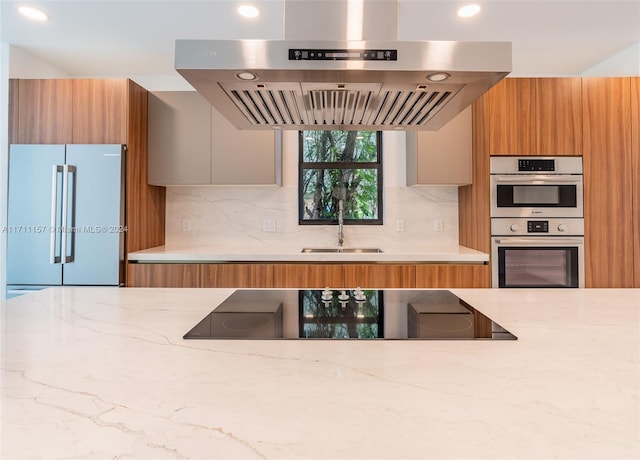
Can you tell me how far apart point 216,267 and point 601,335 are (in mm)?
2224

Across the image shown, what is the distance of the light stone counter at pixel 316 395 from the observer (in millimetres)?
550

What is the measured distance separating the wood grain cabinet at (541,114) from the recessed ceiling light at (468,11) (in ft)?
1.74

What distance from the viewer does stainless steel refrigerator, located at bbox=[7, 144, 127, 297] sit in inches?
104

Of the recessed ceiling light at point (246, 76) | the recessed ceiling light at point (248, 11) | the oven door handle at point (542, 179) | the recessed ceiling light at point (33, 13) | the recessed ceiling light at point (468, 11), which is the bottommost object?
the oven door handle at point (542, 179)

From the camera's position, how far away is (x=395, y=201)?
133 inches

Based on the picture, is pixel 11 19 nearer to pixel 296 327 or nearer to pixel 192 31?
pixel 192 31

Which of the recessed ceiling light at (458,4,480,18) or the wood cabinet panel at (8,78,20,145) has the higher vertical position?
the recessed ceiling light at (458,4,480,18)

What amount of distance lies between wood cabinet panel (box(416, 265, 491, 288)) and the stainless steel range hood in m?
1.50

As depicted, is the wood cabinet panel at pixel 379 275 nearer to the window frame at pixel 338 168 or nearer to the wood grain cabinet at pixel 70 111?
the window frame at pixel 338 168

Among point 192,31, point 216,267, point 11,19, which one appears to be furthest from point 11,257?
point 192,31

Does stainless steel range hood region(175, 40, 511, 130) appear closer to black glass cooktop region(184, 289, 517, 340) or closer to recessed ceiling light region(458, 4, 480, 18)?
black glass cooktop region(184, 289, 517, 340)

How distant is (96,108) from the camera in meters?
2.72

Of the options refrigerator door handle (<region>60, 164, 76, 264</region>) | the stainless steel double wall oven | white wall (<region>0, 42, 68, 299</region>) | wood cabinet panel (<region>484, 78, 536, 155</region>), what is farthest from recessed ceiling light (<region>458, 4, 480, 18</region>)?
white wall (<region>0, 42, 68, 299</region>)

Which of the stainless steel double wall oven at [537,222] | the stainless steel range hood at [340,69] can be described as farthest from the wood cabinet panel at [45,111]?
the stainless steel double wall oven at [537,222]
